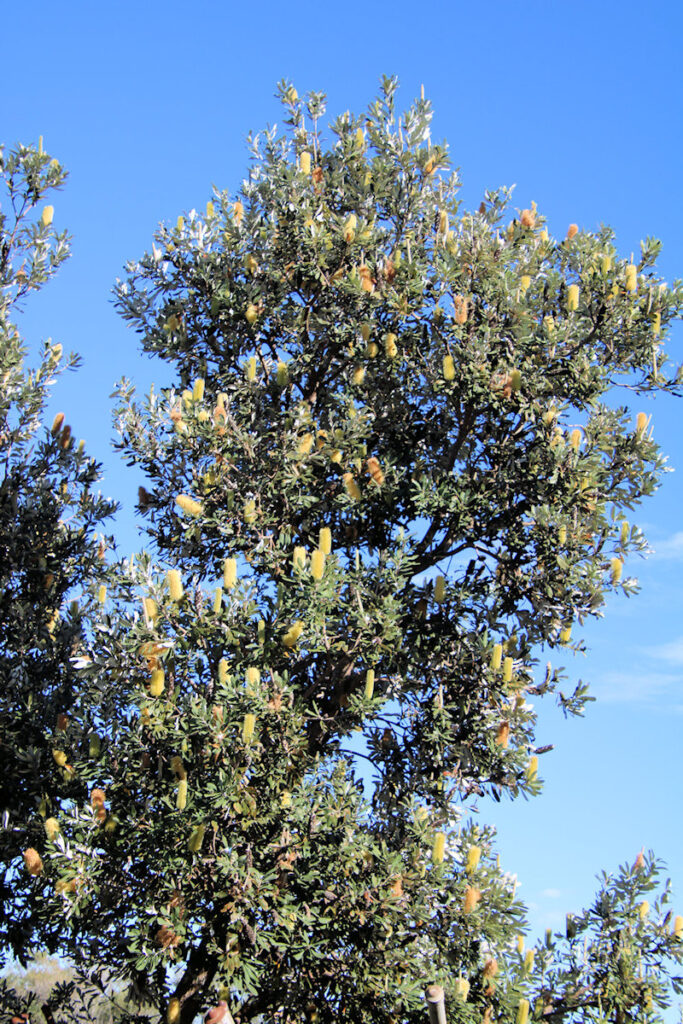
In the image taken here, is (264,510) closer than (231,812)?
No

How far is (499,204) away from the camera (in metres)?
11.2

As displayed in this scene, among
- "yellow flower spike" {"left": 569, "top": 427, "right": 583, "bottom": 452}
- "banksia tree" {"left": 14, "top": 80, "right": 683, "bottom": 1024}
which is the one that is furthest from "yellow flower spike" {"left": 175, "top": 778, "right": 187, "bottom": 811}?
"yellow flower spike" {"left": 569, "top": 427, "right": 583, "bottom": 452}

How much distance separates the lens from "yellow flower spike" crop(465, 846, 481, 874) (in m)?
8.11

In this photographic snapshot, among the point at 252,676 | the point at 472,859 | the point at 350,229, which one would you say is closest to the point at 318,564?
the point at 252,676

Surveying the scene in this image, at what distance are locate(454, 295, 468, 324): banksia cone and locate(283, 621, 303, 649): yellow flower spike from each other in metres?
3.69

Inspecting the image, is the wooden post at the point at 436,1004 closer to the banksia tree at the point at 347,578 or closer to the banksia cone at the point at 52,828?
the banksia tree at the point at 347,578

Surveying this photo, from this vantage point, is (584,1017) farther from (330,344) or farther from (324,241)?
(324,241)

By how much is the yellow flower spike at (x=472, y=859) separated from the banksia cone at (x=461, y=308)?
204 inches

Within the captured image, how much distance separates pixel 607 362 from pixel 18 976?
20.2m

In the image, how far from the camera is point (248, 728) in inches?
302

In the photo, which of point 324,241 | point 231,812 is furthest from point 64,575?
point 324,241

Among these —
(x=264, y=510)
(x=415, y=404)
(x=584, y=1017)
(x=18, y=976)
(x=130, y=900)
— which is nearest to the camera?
(x=130, y=900)

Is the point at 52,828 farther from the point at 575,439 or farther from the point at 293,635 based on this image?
the point at 575,439

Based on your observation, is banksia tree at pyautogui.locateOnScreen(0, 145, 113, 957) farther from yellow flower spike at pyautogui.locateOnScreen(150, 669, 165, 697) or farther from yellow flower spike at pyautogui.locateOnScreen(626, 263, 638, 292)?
yellow flower spike at pyautogui.locateOnScreen(626, 263, 638, 292)
